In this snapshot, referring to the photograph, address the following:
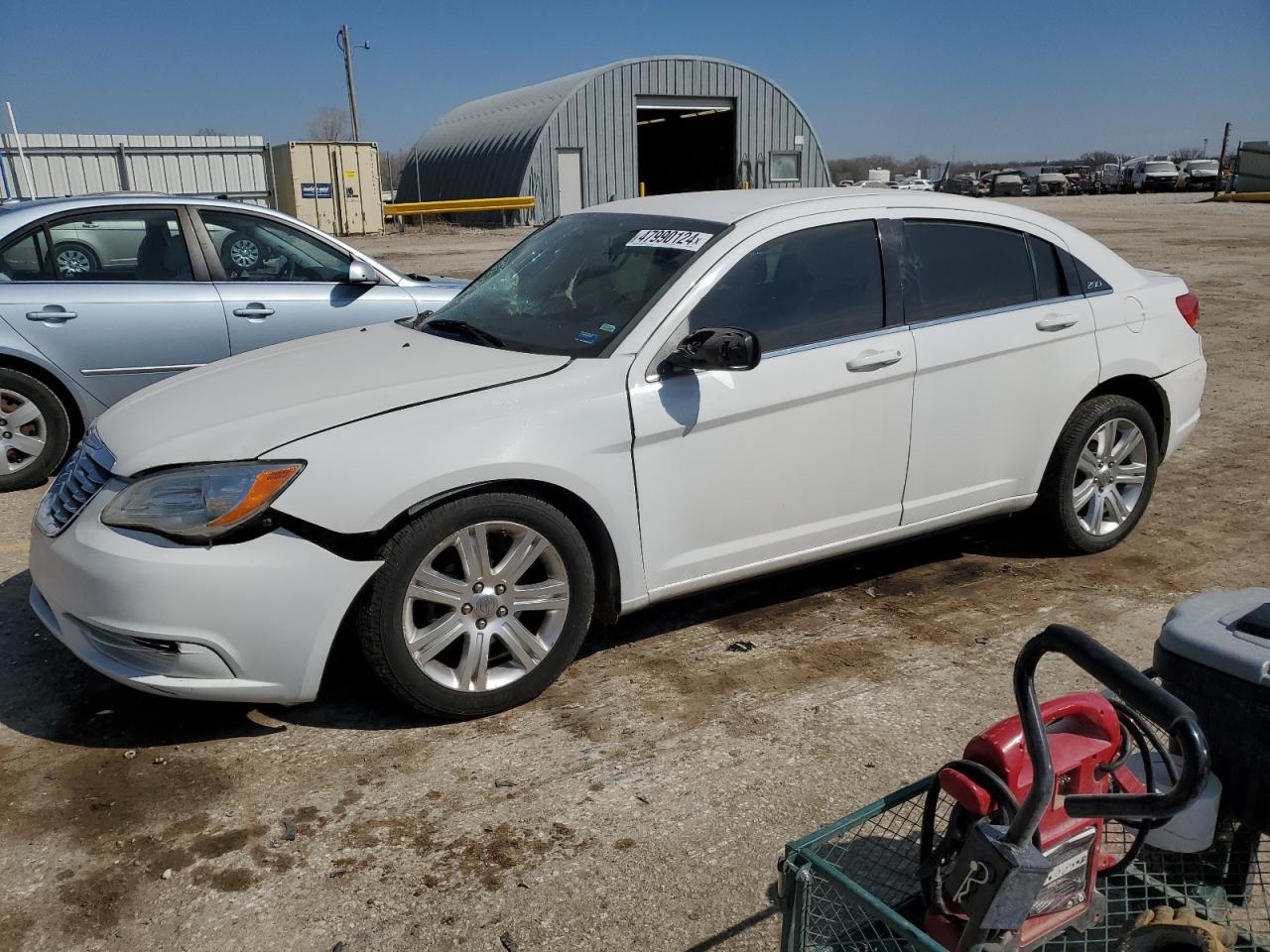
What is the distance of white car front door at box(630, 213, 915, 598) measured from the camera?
372 cm

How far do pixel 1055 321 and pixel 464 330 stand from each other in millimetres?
2511

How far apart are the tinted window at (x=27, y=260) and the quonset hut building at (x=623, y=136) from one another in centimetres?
2660

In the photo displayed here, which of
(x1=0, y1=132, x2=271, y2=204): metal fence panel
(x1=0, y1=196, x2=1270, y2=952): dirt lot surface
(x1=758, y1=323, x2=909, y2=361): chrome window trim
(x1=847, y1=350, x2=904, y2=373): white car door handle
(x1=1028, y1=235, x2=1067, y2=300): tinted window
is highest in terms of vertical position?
(x1=0, y1=132, x2=271, y2=204): metal fence panel

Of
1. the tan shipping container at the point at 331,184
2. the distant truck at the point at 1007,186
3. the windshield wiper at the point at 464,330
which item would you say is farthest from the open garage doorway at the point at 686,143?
the windshield wiper at the point at 464,330

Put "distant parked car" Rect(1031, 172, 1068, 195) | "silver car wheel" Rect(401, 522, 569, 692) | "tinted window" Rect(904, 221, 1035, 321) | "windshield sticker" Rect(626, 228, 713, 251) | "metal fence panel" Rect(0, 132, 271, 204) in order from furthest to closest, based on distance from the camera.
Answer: "distant parked car" Rect(1031, 172, 1068, 195) → "metal fence panel" Rect(0, 132, 271, 204) → "tinted window" Rect(904, 221, 1035, 321) → "windshield sticker" Rect(626, 228, 713, 251) → "silver car wheel" Rect(401, 522, 569, 692)

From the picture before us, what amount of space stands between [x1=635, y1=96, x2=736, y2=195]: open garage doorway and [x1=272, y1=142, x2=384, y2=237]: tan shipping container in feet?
31.1

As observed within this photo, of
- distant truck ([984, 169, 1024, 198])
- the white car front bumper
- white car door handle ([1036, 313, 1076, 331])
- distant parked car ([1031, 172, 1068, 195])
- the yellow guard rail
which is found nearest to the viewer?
the white car front bumper

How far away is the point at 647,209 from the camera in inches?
179

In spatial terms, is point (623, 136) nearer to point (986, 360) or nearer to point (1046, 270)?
point (1046, 270)

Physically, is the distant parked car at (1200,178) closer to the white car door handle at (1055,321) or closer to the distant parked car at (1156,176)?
the distant parked car at (1156,176)

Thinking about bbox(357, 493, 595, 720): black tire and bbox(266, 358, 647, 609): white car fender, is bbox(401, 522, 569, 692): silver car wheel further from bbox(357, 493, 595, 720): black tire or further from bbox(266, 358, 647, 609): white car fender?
bbox(266, 358, 647, 609): white car fender

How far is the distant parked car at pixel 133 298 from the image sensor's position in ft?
20.1

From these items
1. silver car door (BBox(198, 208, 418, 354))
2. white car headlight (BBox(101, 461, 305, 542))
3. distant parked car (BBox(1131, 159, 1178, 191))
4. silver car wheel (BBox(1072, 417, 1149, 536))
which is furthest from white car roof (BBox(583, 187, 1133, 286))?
distant parked car (BBox(1131, 159, 1178, 191))

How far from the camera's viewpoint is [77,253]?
Answer: 20.8 feet
